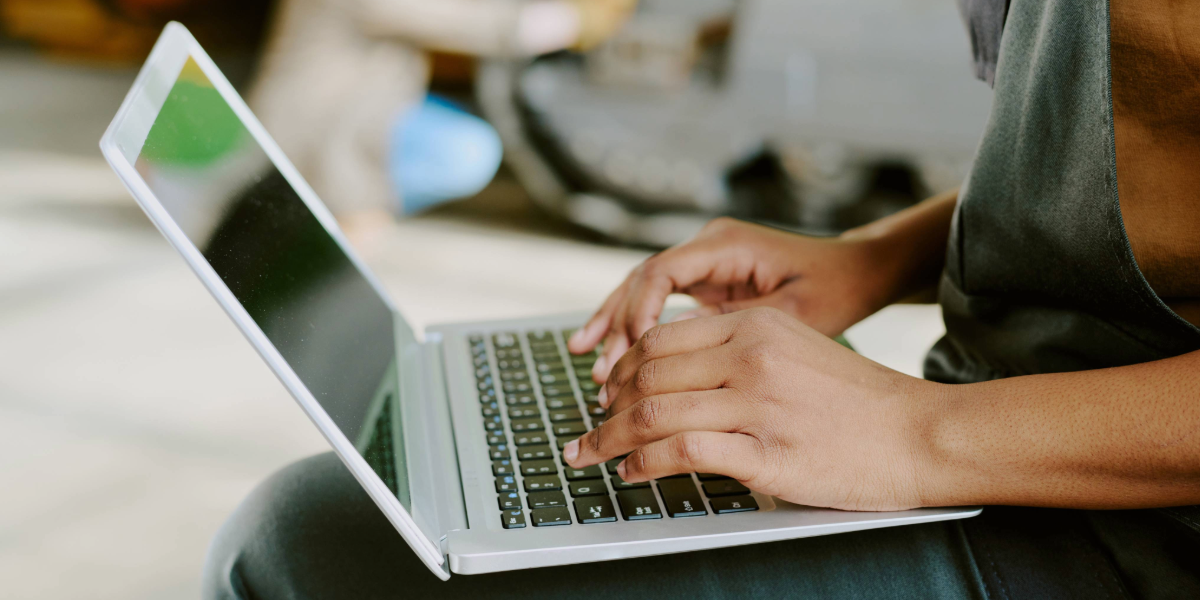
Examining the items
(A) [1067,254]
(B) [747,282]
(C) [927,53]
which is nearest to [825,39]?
(C) [927,53]

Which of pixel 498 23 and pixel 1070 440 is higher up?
pixel 1070 440

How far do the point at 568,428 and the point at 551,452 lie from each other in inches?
1.7

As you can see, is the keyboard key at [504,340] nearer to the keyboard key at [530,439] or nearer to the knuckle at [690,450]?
the keyboard key at [530,439]

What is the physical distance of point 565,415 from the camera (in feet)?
2.16

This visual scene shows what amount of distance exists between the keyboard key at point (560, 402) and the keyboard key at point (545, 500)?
5.1 inches

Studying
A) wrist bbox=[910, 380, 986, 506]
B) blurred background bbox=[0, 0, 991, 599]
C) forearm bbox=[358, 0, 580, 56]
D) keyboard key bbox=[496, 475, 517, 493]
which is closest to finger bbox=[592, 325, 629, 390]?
keyboard key bbox=[496, 475, 517, 493]

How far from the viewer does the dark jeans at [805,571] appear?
53 centimetres

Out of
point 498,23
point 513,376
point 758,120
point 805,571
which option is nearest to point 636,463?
point 805,571

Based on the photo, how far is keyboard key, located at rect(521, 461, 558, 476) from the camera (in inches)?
22.6

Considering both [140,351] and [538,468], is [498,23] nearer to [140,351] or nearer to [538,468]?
[140,351]

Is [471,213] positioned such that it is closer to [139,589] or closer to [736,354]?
[139,589]

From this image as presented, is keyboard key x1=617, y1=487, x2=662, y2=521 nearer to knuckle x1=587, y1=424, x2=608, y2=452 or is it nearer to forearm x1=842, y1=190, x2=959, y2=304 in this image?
knuckle x1=587, y1=424, x2=608, y2=452

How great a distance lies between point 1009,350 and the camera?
0.60m

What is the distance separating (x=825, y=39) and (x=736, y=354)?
6.09 ft
